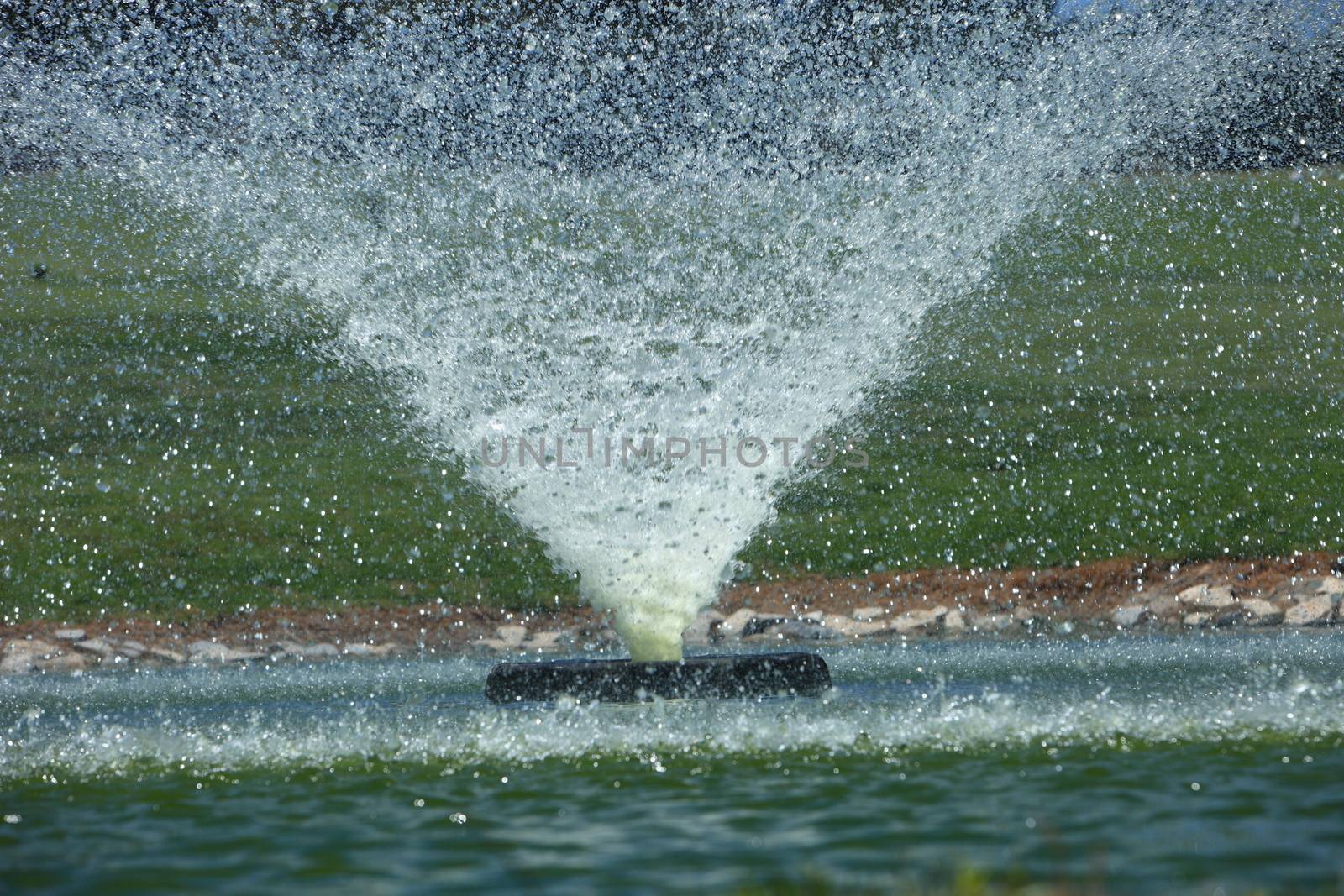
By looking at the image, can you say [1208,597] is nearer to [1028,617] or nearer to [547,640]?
[1028,617]

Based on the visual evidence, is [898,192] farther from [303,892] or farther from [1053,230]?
[303,892]

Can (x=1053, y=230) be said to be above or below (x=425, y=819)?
above

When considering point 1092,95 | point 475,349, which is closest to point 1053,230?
point 1092,95

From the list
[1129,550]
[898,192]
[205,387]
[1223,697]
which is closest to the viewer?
[1223,697]

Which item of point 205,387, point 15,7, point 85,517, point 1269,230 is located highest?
point 15,7

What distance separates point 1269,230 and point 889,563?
65.6 feet

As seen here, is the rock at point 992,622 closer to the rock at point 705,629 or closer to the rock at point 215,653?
the rock at point 705,629

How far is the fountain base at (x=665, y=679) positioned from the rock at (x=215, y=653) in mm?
5404

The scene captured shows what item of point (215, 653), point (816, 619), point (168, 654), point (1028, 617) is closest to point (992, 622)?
point (1028, 617)

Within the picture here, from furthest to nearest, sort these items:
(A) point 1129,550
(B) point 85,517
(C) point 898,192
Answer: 1. (C) point 898,192
2. (B) point 85,517
3. (A) point 1129,550

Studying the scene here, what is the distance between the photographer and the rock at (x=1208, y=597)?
14008mm

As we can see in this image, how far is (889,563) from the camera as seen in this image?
15.8 metres

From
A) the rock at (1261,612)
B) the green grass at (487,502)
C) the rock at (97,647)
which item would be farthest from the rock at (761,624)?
the rock at (97,647)

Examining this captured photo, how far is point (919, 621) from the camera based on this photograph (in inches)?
554
